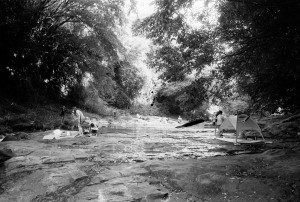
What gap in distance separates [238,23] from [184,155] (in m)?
4.58

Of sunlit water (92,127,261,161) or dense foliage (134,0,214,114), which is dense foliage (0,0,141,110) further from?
sunlit water (92,127,261,161)

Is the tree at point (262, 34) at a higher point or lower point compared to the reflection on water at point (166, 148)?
higher

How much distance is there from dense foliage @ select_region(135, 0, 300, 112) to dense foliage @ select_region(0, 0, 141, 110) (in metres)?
11.0

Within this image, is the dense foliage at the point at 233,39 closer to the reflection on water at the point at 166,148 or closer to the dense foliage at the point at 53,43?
the reflection on water at the point at 166,148

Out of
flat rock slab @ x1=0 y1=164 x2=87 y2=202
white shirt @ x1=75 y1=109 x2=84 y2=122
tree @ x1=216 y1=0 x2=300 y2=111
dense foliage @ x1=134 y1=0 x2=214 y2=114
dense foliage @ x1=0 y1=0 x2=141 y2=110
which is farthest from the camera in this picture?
dense foliage @ x1=0 y1=0 x2=141 y2=110

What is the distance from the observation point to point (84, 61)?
21.3 meters

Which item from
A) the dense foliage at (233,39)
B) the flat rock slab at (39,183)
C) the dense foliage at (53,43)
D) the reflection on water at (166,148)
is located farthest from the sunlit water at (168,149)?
the dense foliage at (53,43)

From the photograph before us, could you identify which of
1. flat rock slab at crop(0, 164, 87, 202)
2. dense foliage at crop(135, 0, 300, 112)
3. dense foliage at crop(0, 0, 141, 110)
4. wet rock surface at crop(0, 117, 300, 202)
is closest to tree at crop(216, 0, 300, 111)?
dense foliage at crop(135, 0, 300, 112)

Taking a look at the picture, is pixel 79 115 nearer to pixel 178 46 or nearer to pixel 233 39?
pixel 178 46

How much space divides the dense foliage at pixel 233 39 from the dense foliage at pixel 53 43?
11.0 meters

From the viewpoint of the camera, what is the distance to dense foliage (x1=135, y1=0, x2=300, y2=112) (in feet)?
18.1

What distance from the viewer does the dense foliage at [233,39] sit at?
18.1 ft

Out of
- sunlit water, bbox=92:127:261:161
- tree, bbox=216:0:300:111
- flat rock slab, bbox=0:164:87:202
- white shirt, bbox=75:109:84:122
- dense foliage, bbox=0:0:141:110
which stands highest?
dense foliage, bbox=0:0:141:110

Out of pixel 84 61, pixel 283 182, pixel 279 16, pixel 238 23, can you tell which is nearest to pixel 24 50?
pixel 84 61
